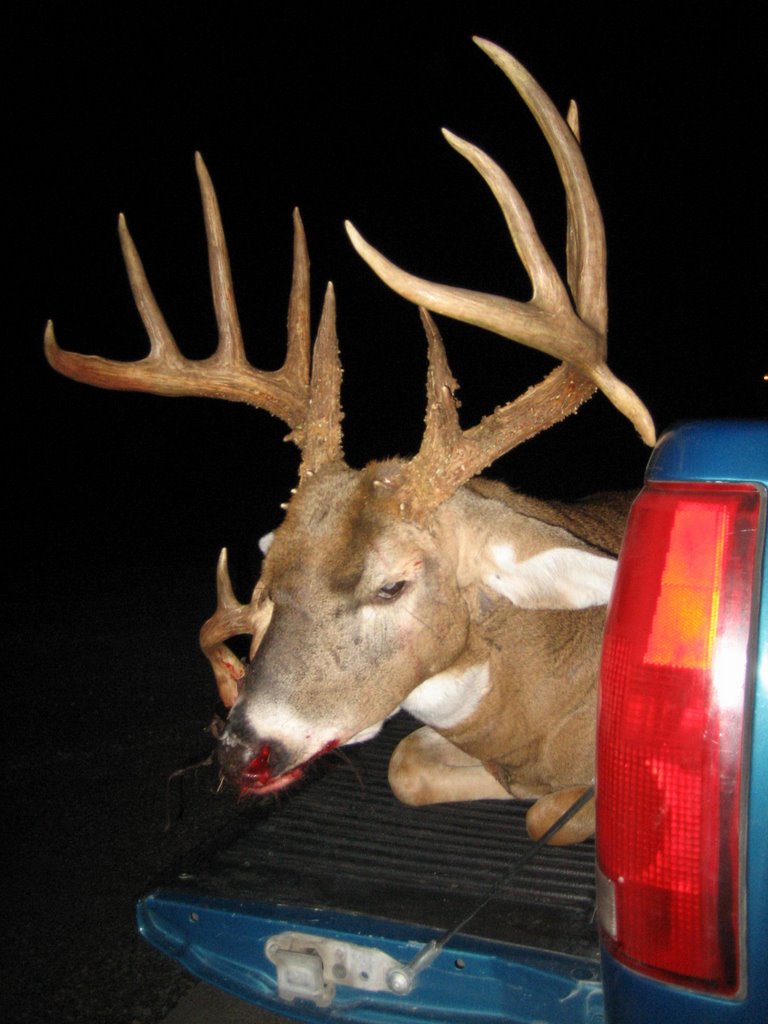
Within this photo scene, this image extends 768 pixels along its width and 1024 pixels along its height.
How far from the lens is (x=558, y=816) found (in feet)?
9.81

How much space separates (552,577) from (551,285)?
0.99 metres

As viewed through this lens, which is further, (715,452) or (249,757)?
(249,757)

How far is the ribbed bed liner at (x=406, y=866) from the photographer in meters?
2.22

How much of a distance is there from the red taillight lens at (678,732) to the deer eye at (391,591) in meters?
1.41

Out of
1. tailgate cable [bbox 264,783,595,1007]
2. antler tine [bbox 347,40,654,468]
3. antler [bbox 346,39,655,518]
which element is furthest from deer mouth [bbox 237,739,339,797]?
antler tine [bbox 347,40,654,468]

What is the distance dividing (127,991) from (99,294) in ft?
152

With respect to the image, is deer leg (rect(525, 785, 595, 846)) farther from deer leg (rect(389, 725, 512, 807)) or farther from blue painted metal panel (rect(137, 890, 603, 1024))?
blue painted metal panel (rect(137, 890, 603, 1024))

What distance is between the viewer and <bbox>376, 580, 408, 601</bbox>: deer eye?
2.96 m

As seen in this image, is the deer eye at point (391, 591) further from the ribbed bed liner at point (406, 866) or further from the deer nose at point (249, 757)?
the ribbed bed liner at point (406, 866)

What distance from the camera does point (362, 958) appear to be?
2189 mm

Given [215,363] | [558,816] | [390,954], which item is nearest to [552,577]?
[558,816]

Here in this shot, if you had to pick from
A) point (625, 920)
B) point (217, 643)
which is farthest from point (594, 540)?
point (625, 920)

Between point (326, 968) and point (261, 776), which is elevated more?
point (261, 776)

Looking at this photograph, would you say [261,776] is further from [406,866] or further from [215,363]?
[215,363]
